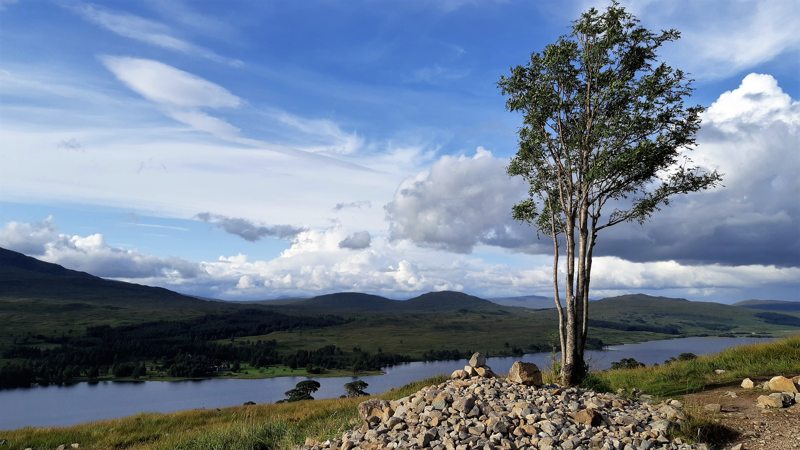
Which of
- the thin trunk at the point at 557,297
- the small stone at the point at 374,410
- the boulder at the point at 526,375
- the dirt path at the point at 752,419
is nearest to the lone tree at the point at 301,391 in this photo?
→ the thin trunk at the point at 557,297

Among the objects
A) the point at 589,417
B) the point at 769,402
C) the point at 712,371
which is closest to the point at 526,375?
the point at 589,417

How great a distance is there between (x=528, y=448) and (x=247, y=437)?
9582 mm

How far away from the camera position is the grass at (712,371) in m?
19.0

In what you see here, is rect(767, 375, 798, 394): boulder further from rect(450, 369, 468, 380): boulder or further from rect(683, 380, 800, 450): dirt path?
rect(450, 369, 468, 380): boulder

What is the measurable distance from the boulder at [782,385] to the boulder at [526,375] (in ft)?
23.0

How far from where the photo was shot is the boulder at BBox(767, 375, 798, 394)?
14.6 m

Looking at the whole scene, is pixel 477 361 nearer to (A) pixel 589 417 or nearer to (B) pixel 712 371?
(A) pixel 589 417

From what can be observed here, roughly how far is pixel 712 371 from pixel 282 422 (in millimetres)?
17927

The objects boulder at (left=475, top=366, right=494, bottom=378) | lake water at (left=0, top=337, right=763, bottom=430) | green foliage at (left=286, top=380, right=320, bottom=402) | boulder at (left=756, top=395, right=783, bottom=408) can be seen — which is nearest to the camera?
boulder at (left=756, top=395, right=783, bottom=408)

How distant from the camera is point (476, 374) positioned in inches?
616

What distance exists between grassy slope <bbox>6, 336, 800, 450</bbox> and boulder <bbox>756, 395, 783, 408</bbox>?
13.5 feet

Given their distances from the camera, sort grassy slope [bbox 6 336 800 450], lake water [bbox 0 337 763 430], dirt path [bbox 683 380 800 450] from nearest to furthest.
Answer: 1. dirt path [bbox 683 380 800 450]
2. grassy slope [bbox 6 336 800 450]
3. lake water [bbox 0 337 763 430]

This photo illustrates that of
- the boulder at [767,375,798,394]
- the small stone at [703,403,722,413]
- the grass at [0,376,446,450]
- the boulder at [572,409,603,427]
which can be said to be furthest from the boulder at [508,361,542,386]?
the boulder at [767,375,798,394]

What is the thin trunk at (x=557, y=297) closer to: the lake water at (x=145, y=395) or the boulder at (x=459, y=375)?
the boulder at (x=459, y=375)
